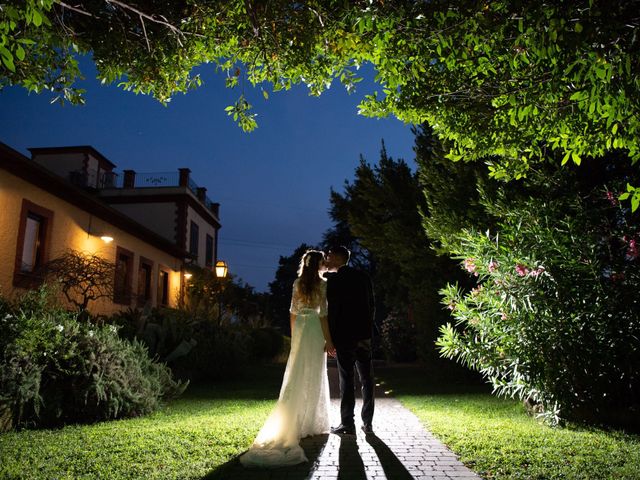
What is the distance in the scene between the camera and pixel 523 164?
673cm

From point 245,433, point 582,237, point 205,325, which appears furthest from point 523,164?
point 205,325

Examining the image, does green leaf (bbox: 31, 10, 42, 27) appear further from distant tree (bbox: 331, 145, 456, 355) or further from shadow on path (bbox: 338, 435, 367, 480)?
distant tree (bbox: 331, 145, 456, 355)

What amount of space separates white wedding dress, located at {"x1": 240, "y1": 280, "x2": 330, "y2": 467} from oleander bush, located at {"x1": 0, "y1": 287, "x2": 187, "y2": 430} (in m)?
2.75

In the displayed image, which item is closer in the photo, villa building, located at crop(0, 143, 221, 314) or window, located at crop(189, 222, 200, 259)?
villa building, located at crop(0, 143, 221, 314)

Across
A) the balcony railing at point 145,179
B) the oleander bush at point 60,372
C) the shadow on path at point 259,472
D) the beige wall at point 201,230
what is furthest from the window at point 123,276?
the shadow on path at point 259,472

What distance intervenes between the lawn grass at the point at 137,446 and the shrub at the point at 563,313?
3.46 m

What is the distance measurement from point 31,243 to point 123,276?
4.91 m

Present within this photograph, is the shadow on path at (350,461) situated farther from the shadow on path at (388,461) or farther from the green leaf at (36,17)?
the green leaf at (36,17)

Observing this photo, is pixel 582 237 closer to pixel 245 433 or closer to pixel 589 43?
pixel 589 43

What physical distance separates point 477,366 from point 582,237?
2260 millimetres

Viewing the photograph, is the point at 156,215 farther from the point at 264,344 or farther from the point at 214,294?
the point at 264,344

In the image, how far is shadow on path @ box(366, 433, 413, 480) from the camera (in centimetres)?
389

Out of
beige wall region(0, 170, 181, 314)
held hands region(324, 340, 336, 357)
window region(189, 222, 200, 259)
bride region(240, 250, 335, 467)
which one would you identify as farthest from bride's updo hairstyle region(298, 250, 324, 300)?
window region(189, 222, 200, 259)

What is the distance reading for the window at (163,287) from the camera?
23.2 metres
